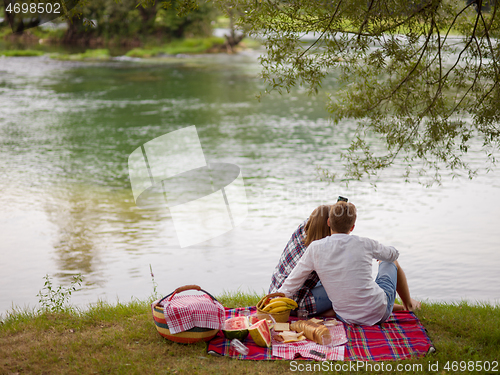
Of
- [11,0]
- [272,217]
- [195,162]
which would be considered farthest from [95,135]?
[272,217]

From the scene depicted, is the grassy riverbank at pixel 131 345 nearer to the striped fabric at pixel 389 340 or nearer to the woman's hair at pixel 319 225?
the striped fabric at pixel 389 340

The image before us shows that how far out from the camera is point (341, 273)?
3777 mm

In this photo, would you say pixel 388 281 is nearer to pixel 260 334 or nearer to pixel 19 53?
pixel 260 334

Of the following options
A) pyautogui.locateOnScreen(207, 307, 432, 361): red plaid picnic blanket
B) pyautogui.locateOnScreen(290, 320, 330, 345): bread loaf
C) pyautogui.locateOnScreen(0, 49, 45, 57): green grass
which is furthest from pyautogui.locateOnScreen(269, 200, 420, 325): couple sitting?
pyautogui.locateOnScreen(0, 49, 45, 57): green grass

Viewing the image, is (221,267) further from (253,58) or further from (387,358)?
(253,58)

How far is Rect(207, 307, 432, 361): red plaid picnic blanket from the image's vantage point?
11.4ft

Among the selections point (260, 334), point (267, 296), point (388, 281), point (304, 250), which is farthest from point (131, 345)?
point (388, 281)

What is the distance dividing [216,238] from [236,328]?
4166mm

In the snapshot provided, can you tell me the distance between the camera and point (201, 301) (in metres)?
3.72

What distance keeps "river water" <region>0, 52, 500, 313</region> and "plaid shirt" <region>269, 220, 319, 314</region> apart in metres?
1.66

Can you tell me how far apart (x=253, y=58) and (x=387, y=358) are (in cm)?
4097

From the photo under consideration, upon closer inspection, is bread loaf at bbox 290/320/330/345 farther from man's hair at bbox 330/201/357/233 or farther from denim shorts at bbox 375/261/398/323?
man's hair at bbox 330/201/357/233

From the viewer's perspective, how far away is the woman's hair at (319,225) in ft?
13.3

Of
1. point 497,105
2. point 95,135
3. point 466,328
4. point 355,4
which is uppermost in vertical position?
point 355,4
